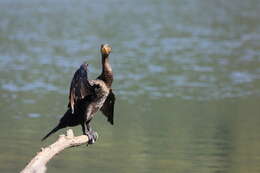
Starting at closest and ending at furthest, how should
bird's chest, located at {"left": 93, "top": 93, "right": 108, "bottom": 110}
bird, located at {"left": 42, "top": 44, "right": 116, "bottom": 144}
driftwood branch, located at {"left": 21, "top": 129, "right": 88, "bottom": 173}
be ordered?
1. driftwood branch, located at {"left": 21, "top": 129, "right": 88, "bottom": 173}
2. bird, located at {"left": 42, "top": 44, "right": 116, "bottom": 144}
3. bird's chest, located at {"left": 93, "top": 93, "right": 108, "bottom": 110}

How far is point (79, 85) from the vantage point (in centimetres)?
752

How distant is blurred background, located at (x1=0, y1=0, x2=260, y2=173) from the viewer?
1141 cm

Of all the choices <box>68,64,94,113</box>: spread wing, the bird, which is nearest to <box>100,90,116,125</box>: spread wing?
the bird

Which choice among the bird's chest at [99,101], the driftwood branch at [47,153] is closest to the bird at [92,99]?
the bird's chest at [99,101]

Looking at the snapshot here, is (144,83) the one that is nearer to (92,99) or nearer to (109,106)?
(109,106)

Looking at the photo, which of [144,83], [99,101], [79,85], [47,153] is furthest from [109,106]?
[144,83]

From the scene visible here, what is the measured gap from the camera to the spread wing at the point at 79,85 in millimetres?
7445

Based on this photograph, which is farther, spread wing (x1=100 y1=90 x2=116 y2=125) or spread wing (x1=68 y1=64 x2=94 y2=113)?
spread wing (x1=100 y1=90 x2=116 y2=125)

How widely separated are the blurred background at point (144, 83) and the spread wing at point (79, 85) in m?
3.04

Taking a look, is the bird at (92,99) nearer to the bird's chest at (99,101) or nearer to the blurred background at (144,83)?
the bird's chest at (99,101)

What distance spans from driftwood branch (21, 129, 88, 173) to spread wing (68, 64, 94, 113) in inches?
19.0

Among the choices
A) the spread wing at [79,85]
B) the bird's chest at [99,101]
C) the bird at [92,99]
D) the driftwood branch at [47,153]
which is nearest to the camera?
the driftwood branch at [47,153]

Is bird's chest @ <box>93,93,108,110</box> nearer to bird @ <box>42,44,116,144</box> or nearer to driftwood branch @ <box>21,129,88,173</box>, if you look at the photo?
bird @ <box>42,44,116,144</box>

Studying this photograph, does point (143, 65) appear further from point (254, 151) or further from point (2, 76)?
point (254, 151)
